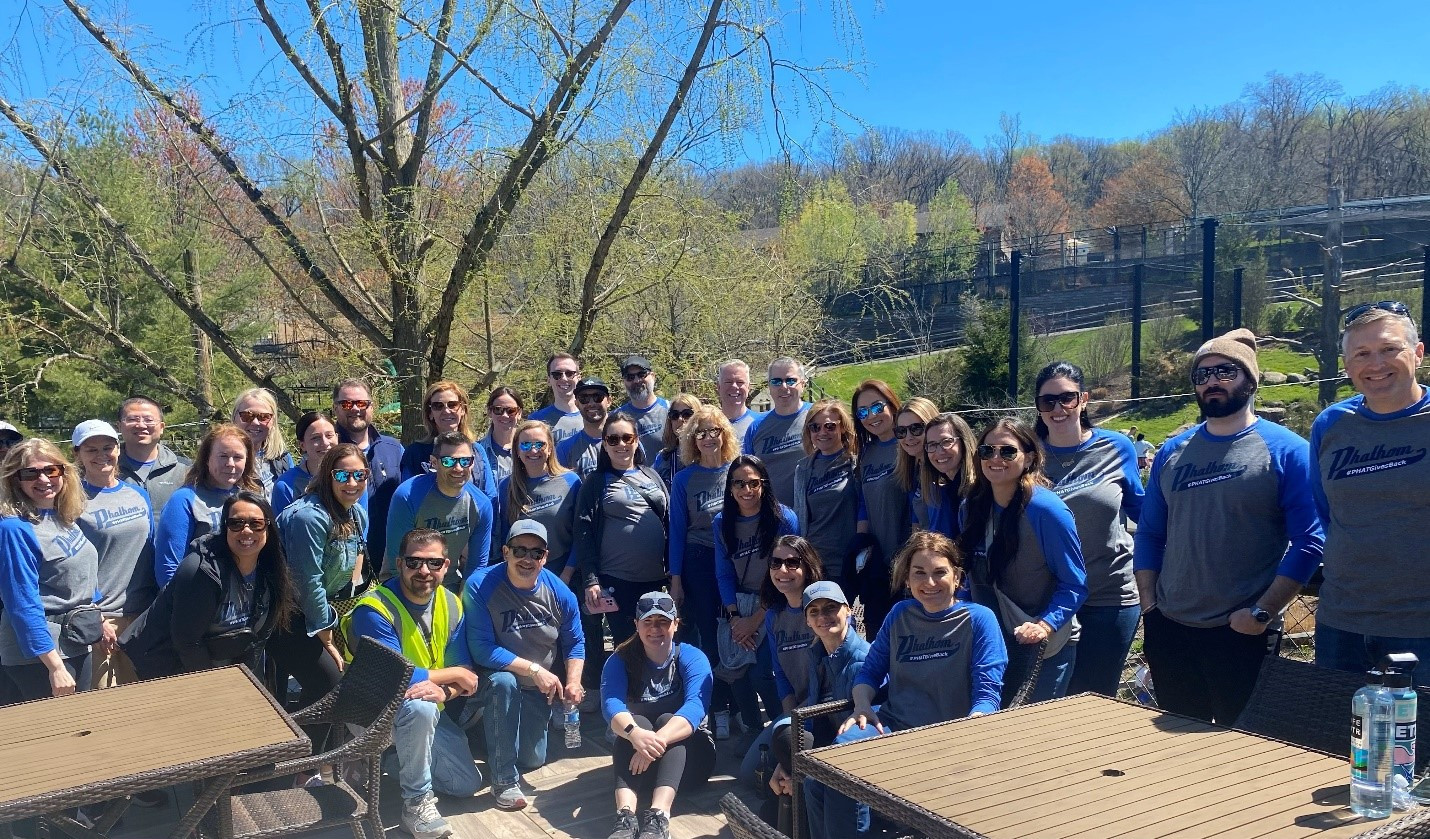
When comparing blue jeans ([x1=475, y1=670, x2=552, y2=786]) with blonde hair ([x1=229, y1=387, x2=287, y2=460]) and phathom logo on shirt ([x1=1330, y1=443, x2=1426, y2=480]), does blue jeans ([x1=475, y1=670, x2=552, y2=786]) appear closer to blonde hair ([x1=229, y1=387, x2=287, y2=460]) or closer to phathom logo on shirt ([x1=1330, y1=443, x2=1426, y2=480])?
blonde hair ([x1=229, y1=387, x2=287, y2=460])

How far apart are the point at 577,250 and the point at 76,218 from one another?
11.5 ft

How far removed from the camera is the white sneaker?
5223 millimetres

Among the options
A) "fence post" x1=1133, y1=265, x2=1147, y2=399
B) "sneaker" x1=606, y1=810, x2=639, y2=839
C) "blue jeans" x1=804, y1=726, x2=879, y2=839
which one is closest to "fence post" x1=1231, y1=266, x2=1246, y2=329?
"fence post" x1=1133, y1=265, x2=1147, y2=399

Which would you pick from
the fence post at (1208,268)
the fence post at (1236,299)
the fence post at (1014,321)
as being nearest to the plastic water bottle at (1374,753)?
the fence post at (1208,268)

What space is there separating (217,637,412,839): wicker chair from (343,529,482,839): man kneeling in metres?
0.35

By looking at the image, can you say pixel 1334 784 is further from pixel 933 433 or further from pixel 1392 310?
pixel 933 433

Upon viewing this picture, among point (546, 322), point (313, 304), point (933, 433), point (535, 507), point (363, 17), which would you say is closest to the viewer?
point (933, 433)

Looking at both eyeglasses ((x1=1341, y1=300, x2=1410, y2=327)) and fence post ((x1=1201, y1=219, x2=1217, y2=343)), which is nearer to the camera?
eyeglasses ((x1=1341, y1=300, x2=1410, y2=327))

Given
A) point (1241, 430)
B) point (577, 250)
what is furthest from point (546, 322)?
point (1241, 430)

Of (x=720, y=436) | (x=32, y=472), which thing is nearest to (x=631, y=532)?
(x=720, y=436)

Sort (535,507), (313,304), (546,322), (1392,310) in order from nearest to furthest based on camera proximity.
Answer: (1392,310) → (535,507) → (546,322) → (313,304)

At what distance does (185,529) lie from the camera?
A: 4480mm

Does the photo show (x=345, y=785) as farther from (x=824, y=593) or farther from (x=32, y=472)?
(x=824, y=593)

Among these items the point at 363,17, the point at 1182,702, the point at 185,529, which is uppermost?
the point at 363,17
